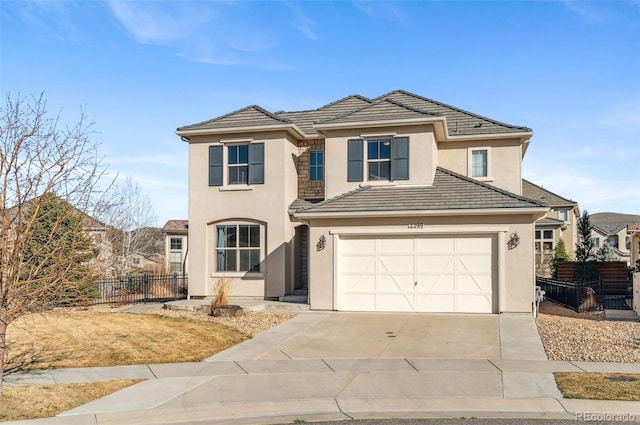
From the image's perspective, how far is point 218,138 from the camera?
21.4 metres

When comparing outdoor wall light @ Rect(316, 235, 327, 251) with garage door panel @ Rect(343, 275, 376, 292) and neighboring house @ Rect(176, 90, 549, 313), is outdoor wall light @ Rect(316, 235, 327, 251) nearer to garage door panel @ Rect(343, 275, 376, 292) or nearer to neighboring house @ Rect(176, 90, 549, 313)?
neighboring house @ Rect(176, 90, 549, 313)

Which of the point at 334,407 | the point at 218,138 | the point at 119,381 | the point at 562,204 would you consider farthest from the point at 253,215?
the point at 562,204

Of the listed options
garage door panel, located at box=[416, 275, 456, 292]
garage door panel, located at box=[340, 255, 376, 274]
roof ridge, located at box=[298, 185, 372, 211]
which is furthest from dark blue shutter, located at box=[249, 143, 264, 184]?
garage door panel, located at box=[416, 275, 456, 292]

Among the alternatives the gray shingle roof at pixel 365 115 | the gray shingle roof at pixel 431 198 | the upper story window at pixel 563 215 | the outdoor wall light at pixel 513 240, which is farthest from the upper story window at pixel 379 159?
the upper story window at pixel 563 215

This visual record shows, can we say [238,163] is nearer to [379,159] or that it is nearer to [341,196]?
[341,196]

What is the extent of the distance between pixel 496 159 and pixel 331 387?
14916 millimetres

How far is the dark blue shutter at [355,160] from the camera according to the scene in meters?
19.7

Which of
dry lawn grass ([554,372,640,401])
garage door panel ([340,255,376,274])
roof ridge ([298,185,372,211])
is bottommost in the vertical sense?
dry lawn grass ([554,372,640,401])

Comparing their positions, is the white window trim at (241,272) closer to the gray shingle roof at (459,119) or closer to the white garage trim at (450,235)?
the white garage trim at (450,235)

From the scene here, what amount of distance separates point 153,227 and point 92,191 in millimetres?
34700

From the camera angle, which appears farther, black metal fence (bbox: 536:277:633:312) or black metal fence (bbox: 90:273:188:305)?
black metal fence (bbox: 90:273:188:305)

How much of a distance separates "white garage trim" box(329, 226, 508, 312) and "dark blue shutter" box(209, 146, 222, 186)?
548cm

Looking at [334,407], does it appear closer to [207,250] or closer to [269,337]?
[269,337]

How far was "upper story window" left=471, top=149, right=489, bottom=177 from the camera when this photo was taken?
869 inches
